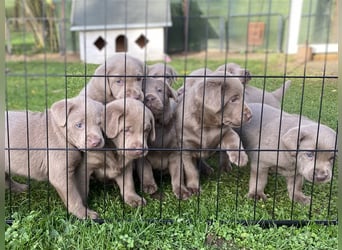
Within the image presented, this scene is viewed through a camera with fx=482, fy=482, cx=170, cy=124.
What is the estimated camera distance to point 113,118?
2.86 m

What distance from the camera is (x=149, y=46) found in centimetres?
847

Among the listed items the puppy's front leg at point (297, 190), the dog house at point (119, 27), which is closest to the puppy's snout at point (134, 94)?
the puppy's front leg at point (297, 190)

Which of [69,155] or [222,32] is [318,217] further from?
[222,32]

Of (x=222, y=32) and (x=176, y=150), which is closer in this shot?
(x=176, y=150)

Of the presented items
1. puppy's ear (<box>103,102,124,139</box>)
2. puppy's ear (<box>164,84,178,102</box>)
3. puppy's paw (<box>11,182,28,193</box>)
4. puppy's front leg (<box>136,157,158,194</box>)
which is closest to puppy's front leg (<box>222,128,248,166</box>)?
puppy's ear (<box>164,84,178,102</box>)

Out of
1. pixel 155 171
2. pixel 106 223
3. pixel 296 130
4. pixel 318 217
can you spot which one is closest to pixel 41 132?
pixel 106 223

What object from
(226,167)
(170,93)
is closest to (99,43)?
(226,167)

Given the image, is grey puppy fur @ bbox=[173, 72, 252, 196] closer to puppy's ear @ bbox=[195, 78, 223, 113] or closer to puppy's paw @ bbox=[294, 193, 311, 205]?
puppy's ear @ bbox=[195, 78, 223, 113]

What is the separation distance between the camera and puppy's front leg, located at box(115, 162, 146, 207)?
3.13 m

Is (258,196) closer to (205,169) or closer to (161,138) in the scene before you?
(205,169)

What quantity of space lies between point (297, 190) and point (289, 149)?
0.43m

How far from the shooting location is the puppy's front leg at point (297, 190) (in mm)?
3223

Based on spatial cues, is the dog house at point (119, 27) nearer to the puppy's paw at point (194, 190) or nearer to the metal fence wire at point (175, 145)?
the metal fence wire at point (175, 145)

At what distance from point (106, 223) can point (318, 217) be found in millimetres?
1308
